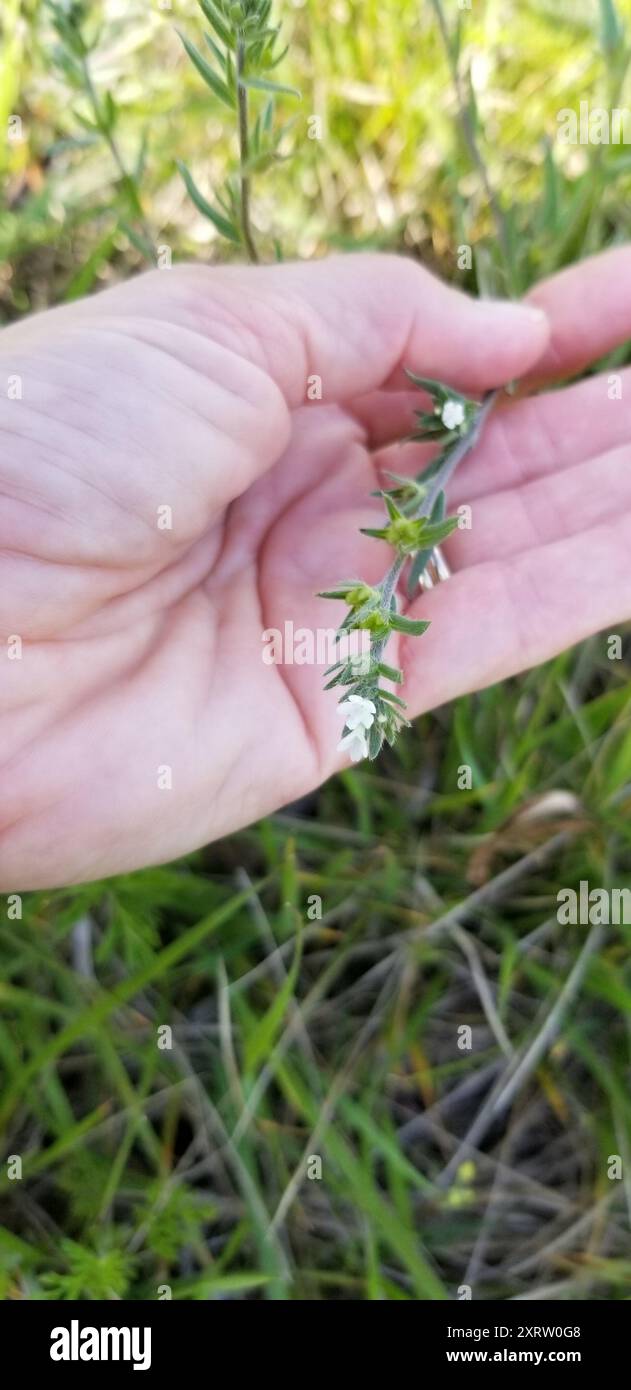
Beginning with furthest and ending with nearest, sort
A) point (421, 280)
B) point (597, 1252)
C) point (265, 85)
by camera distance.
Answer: point (597, 1252)
point (421, 280)
point (265, 85)

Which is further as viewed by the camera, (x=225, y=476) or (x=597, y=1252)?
(x=597, y=1252)

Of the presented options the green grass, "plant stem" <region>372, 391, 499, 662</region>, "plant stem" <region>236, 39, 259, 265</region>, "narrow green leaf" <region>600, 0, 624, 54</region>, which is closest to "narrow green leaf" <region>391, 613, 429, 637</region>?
"plant stem" <region>372, 391, 499, 662</region>

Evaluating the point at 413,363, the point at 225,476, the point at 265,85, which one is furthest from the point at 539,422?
the point at 265,85

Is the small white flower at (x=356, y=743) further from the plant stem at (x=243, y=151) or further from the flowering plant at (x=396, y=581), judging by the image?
the plant stem at (x=243, y=151)

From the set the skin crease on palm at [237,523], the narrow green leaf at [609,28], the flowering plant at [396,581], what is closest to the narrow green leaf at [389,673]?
the flowering plant at [396,581]

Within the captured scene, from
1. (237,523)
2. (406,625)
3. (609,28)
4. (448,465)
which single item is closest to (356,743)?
(406,625)

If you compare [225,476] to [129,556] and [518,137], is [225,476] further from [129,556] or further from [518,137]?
[518,137]

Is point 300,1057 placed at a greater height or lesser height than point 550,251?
lesser

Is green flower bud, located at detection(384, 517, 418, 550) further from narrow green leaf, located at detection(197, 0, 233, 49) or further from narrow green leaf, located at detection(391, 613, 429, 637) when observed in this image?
narrow green leaf, located at detection(197, 0, 233, 49)
